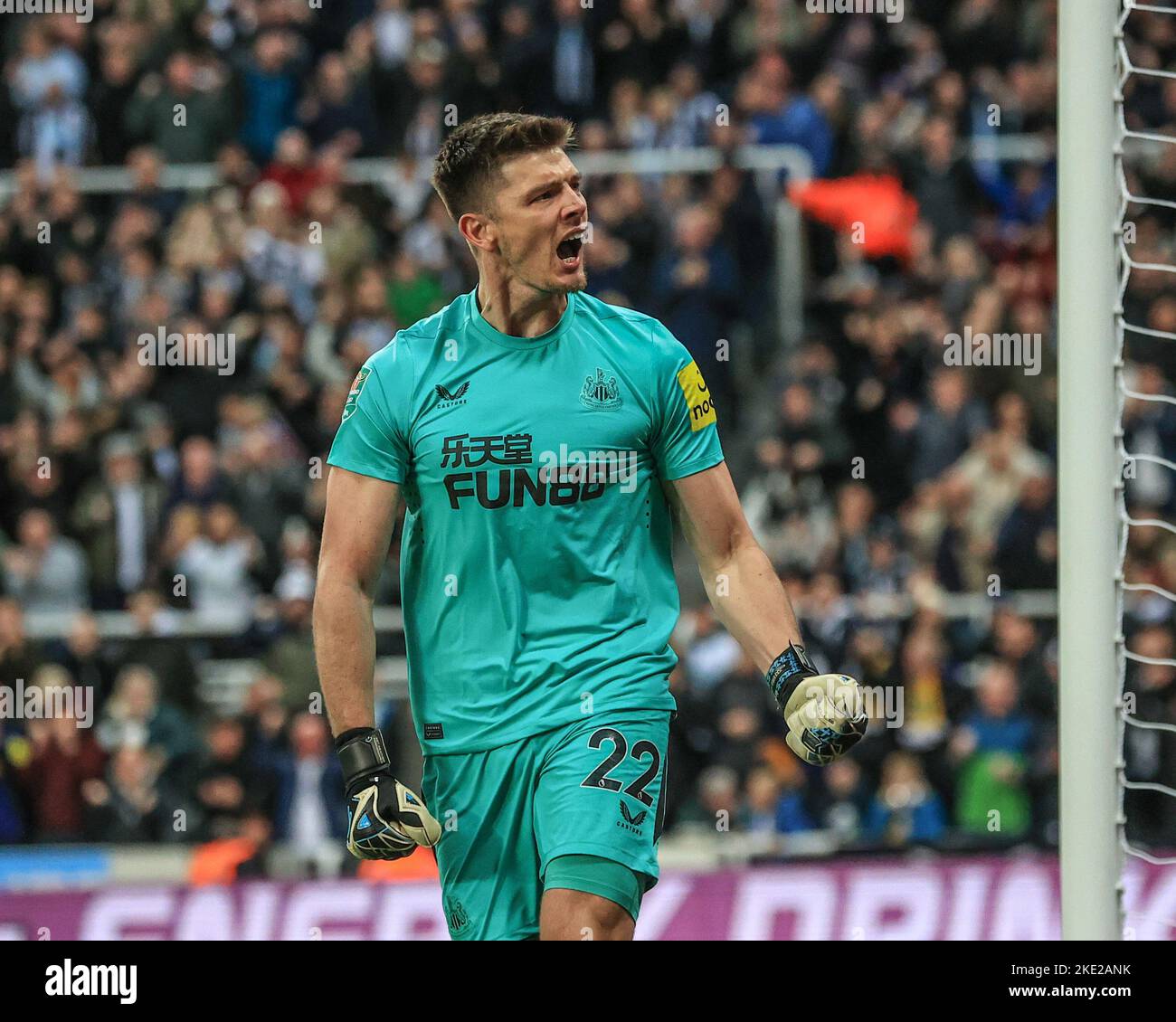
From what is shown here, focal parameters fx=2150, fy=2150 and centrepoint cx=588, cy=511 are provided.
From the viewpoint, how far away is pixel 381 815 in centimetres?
505

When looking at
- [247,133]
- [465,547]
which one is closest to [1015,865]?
[465,547]

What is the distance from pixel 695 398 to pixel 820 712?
900mm

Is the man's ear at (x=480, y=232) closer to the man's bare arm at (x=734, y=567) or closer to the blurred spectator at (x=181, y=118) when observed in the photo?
the man's bare arm at (x=734, y=567)

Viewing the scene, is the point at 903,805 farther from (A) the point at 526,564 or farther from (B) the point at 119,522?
(A) the point at 526,564

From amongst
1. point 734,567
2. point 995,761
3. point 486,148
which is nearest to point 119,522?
point 995,761

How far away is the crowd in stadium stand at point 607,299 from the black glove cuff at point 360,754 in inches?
224

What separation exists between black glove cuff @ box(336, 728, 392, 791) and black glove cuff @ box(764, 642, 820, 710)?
37.7 inches

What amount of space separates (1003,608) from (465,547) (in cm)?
684

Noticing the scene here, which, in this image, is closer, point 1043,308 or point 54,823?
point 54,823

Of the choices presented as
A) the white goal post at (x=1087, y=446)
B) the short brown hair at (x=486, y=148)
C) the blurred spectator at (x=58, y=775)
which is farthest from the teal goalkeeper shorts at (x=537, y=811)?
the blurred spectator at (x=58, y=775)

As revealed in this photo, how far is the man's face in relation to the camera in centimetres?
534

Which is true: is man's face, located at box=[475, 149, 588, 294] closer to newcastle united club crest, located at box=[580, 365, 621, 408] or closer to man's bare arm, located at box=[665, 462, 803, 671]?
newcastle united club crest, located at box=[580, 365, 621, 408]

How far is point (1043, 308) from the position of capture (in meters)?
12.8
